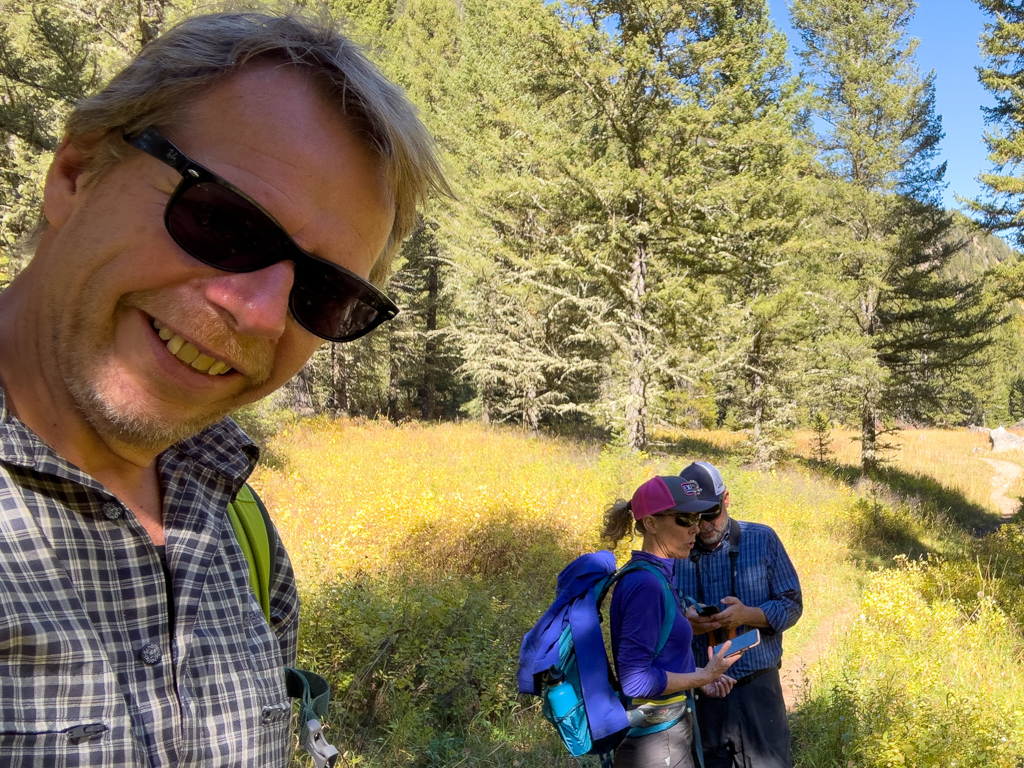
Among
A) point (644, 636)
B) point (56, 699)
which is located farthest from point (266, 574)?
point (644, 636)

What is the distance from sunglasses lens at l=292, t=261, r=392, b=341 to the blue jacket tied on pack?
196 cm

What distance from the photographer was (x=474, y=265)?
16.9 metres

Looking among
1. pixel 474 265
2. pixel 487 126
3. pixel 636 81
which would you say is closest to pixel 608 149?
pixel 636 81

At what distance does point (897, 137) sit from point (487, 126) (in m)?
12.0

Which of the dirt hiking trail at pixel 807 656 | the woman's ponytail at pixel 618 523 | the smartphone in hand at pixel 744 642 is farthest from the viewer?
the dirt hiking trail at pixel 807 656

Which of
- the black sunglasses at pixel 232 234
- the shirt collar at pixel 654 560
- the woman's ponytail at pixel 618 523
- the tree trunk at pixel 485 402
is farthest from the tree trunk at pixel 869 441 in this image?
the black sunglasses at pixel 232 234

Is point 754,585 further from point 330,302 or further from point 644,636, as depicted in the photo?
point 330,302

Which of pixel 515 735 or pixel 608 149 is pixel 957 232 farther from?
pixel 515 735

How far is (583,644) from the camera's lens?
275 centimetres

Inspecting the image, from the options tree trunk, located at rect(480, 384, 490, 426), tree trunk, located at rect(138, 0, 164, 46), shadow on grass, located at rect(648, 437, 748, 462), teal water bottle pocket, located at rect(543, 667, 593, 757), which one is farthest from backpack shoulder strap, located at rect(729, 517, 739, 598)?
tree trunk, located at rect(480, 384, 490, 426)

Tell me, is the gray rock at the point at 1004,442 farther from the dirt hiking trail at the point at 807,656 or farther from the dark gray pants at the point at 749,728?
the dark gray pants at the point at 749,728

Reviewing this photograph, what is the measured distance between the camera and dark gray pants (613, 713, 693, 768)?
288cm

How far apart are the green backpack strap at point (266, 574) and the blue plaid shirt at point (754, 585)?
8.91 feet

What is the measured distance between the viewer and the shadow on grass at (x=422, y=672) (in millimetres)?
4168
